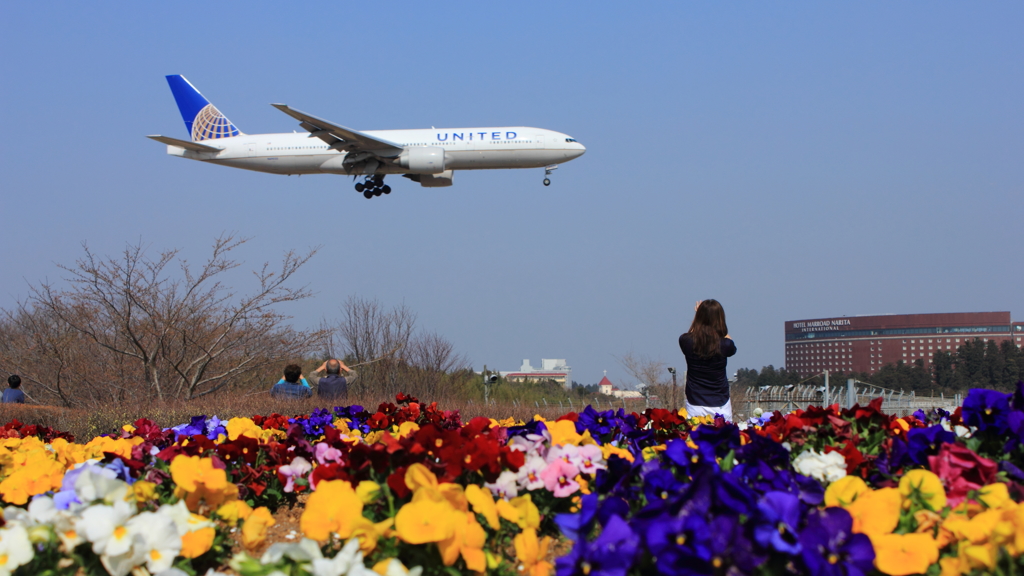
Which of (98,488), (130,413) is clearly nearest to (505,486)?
(98,488)

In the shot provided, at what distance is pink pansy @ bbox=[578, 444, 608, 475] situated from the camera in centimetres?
277

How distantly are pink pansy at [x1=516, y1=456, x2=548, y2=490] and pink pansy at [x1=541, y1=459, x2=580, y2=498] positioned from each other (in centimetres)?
3

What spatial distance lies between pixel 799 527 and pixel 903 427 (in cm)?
217

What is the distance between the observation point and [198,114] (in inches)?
1489

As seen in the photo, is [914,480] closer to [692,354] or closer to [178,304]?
[692,354]

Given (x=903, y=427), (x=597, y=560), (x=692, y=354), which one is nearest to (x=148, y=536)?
(x=597, y=560)

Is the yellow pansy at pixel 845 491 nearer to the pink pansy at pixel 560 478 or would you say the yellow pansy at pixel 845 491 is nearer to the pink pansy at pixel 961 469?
the pink pansy at pixel 961 469

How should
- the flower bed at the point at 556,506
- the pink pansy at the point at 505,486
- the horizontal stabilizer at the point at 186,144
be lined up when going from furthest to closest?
1. the horizontal stabilizer at the point at 186,144
2. the pink pansy at the point at 505,486
3. the flower bed at the point at 556,506

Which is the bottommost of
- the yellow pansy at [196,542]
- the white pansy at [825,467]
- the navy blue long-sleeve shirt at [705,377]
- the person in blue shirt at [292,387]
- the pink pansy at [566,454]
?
the person in blue shirt at [292,387]

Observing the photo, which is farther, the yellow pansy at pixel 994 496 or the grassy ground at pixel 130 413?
the grassy ground at pixel 130 413

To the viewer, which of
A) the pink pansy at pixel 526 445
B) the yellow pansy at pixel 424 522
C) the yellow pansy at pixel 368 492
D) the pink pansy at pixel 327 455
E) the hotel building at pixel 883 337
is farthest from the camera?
the hotel building at pixel 883 337

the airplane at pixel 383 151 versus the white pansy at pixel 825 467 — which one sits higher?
the airplane at pixel 383 151

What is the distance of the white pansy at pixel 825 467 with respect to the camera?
2670 mm

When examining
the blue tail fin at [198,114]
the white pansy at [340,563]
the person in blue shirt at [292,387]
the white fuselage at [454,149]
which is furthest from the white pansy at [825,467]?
the blue tail fin at [198,114]
